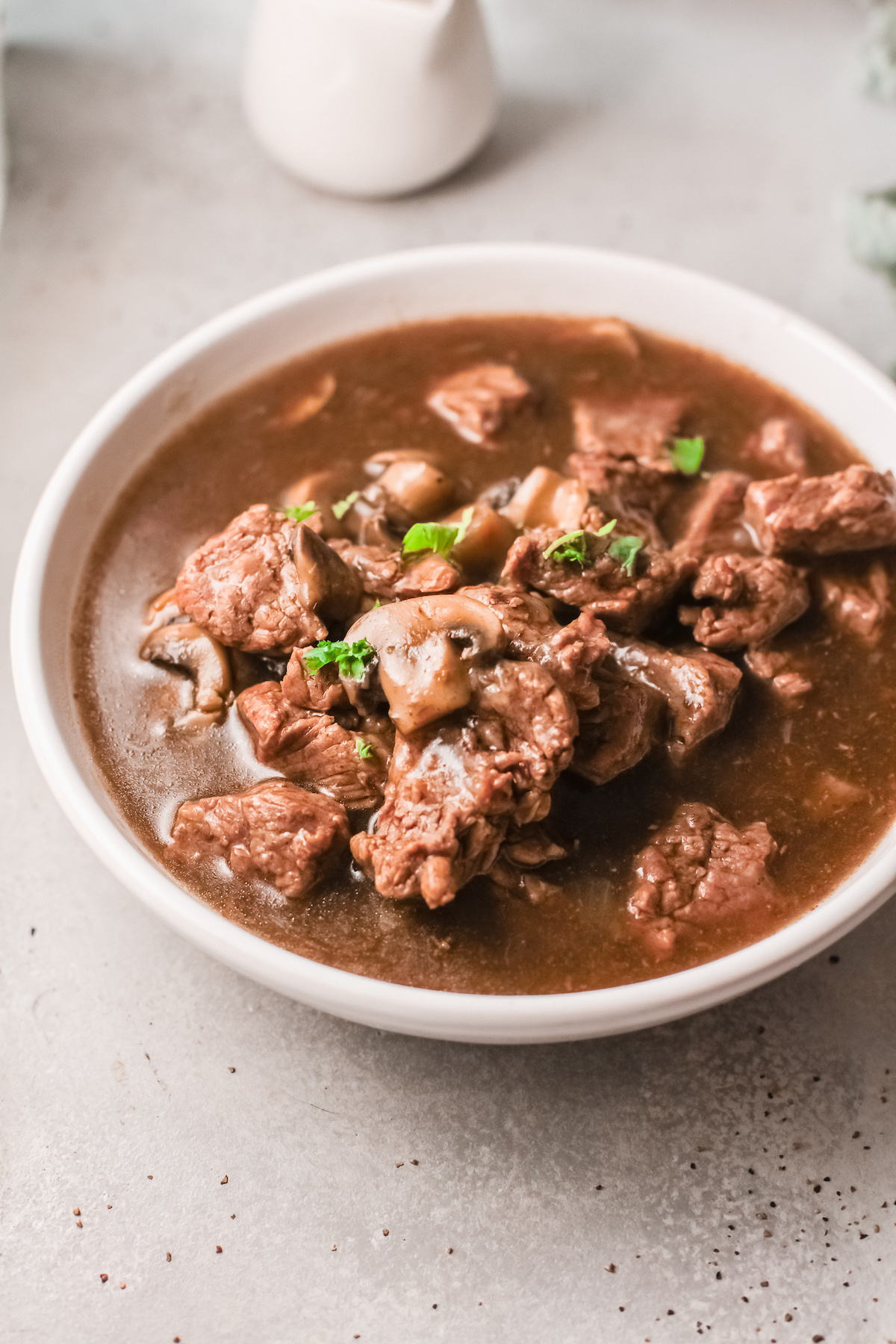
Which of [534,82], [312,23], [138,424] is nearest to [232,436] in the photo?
[138,424]

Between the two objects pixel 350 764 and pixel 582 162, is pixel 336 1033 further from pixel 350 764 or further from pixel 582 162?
pixel 582 162

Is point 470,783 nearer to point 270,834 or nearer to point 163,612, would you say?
point 270,834

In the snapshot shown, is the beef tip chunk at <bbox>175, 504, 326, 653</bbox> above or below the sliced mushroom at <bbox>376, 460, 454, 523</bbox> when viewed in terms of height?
below

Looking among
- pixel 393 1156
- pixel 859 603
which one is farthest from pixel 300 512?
pixel 393 1156

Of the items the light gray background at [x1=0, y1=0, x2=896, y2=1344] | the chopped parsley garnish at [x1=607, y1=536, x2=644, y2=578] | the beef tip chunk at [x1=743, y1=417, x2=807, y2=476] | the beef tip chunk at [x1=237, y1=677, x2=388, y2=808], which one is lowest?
the light gray background at [x1=0, y1=0, x2=896, y2=1344]

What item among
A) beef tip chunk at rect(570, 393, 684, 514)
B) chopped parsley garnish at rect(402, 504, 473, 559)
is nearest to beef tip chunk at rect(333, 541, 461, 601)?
chopped parsley garnish at rect(402, 504, 473, 559)

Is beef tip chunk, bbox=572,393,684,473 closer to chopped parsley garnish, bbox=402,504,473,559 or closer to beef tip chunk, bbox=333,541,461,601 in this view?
chopped parsley garnish, bbox=402,504,473,559
